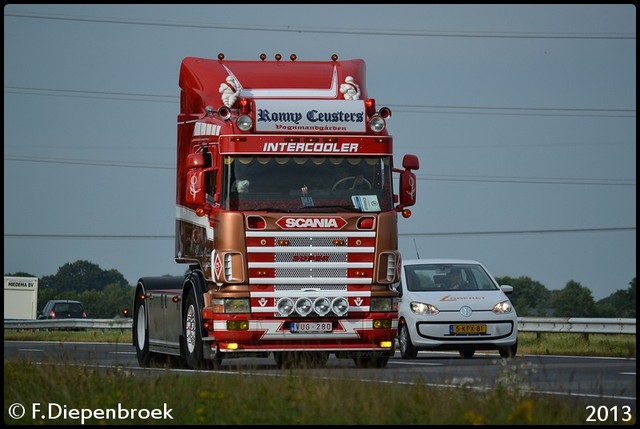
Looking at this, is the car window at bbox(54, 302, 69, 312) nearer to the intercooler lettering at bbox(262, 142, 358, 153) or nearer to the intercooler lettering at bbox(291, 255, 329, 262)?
the intercooler lettering at bbox(262, 142, 358, 153)

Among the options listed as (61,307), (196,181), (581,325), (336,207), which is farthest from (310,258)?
(61,307)

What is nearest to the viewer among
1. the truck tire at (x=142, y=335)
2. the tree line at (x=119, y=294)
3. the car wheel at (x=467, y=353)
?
the truck tire at (x=142, y=335)

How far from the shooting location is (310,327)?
21125mm

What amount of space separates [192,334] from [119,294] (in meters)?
87.6

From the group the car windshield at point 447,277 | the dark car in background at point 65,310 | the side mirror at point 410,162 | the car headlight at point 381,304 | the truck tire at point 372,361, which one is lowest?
the truck tire at point 372,361

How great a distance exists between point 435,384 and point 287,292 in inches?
240

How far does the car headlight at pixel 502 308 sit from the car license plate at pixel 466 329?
1.32 ft

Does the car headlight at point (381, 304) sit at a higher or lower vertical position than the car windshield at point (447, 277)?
lower

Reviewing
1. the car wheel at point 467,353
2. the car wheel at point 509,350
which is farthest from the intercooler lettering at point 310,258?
the car wheel at point 467,353

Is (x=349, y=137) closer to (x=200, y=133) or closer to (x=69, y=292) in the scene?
(x=200, y=133)

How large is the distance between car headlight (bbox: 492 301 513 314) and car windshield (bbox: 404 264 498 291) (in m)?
0.82

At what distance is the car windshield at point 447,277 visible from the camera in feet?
86.5

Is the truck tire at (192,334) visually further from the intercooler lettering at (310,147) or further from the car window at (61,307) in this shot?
the car window at (61,307)

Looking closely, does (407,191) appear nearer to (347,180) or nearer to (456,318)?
(347,180)
